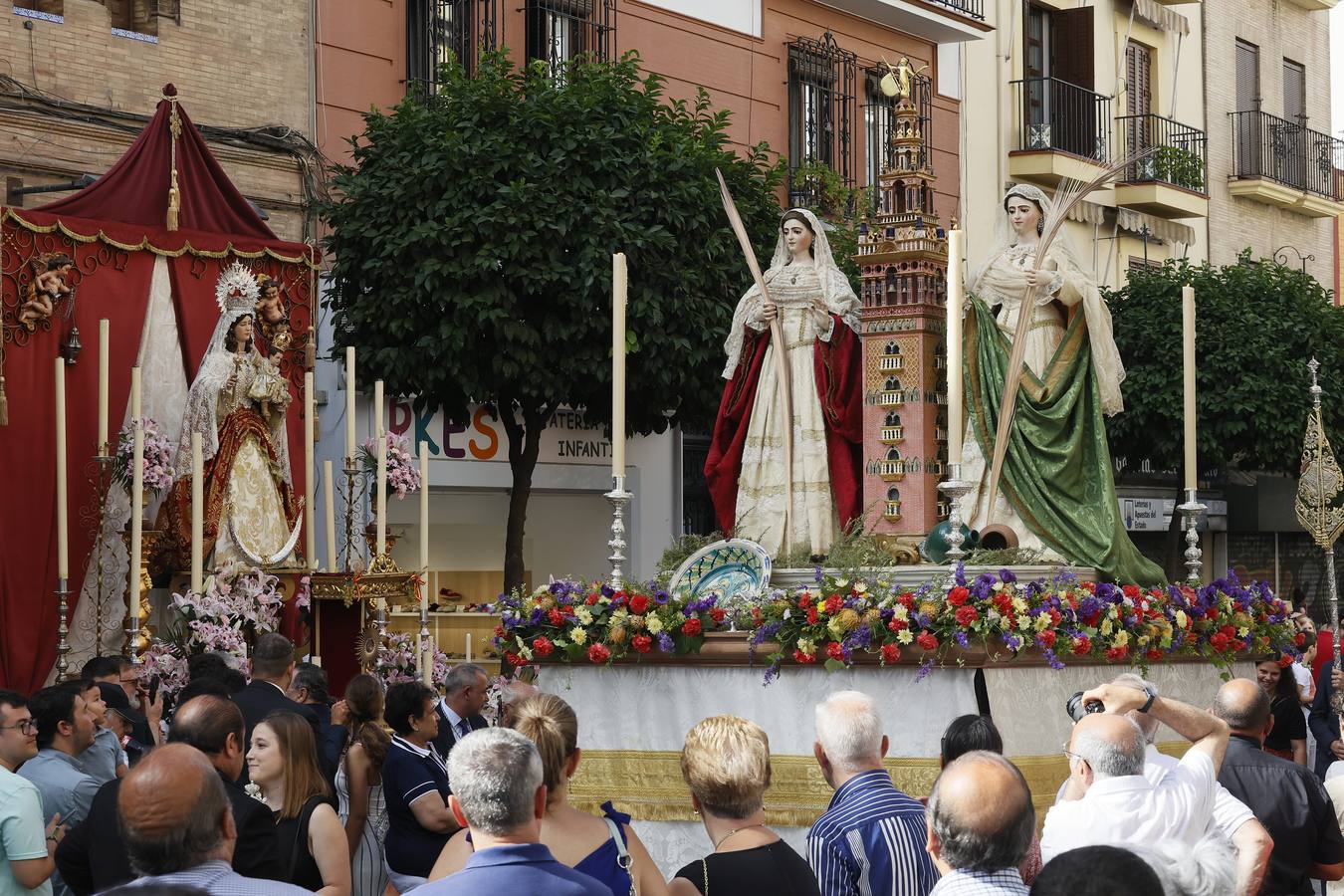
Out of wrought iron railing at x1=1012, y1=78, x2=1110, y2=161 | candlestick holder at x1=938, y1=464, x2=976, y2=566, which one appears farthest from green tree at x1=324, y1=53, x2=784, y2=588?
wrought iron railing at x1=1012, y1=78, x2=1110, y2=161

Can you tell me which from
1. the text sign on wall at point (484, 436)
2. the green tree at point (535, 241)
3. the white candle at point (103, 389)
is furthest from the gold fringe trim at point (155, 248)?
the text sign on wall at point (484, 436)

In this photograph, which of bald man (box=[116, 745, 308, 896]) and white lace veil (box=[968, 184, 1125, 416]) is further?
white lace veil (box=[968, 184, 1125, 416])

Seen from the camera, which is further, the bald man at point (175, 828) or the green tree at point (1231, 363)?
the green tree at point (1231, 363)

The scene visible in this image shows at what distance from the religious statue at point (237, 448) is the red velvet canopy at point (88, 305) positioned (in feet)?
1.69

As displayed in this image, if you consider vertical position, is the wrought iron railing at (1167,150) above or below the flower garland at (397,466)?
above

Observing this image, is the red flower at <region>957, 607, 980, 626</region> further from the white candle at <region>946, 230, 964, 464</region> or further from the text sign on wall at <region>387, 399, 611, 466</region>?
the text sign on wall at <region>387, 399, 611, 466</region>

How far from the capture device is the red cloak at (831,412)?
8.86 meters

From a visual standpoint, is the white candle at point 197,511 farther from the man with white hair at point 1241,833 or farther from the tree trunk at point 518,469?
the man with white hair at point 1241,833

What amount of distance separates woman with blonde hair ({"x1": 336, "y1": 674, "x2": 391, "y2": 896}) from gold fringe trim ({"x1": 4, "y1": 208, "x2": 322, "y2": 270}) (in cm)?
540

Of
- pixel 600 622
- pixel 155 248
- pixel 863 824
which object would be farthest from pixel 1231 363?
pixel 863 824

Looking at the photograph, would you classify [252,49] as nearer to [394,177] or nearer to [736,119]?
[394,177]

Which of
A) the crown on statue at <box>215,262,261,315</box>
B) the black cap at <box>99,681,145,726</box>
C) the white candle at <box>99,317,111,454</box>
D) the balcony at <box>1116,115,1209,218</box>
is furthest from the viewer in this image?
the balcony at <box>1116,115,1209,218</box>

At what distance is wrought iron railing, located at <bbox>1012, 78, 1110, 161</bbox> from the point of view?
20984 millimetres

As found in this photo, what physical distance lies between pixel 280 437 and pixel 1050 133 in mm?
12571
